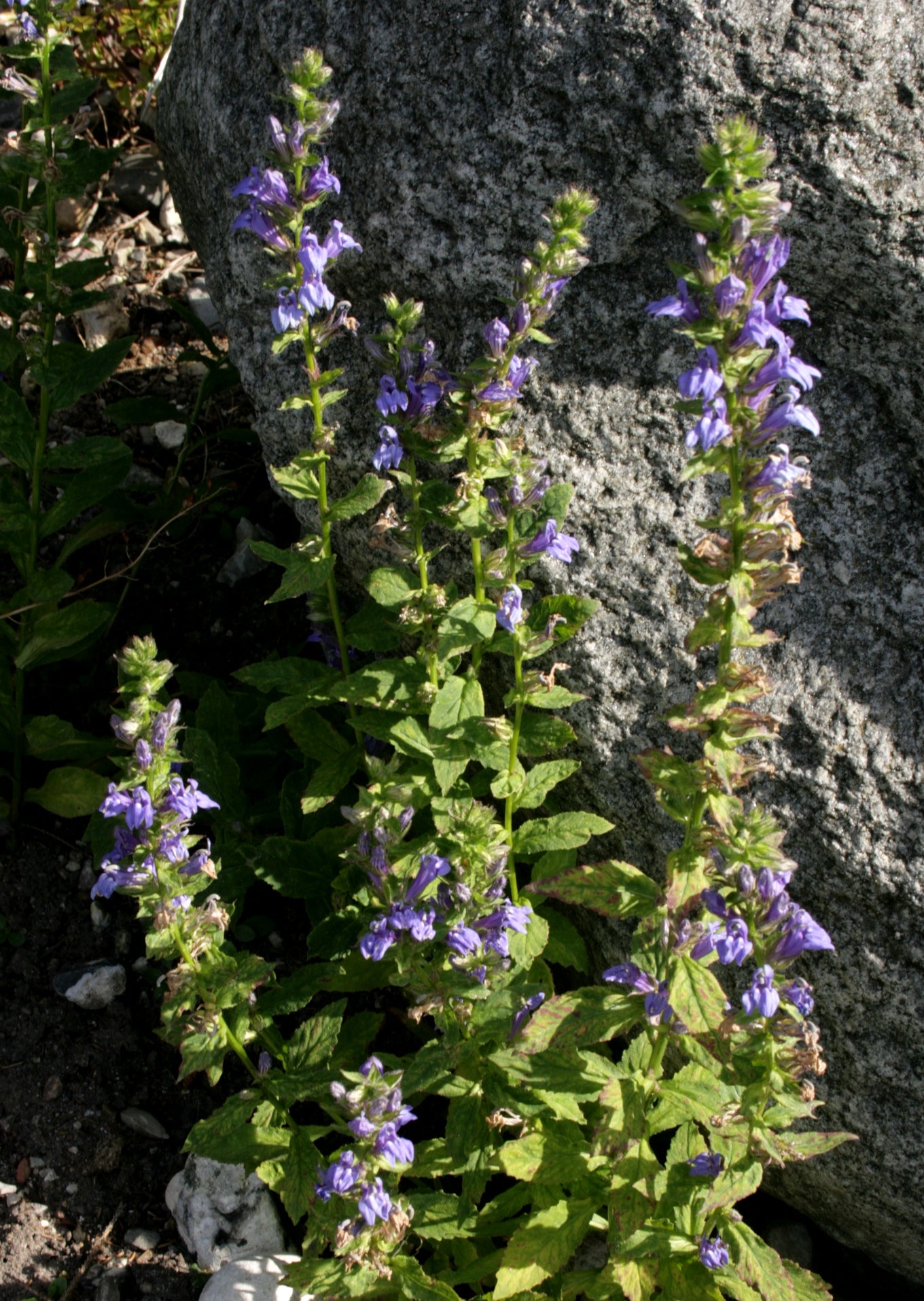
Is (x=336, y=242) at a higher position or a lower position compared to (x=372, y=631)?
higher

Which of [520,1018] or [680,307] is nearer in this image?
[680,307]

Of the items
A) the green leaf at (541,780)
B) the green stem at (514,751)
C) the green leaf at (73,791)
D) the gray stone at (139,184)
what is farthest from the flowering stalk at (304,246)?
the gray stone at (139,184)

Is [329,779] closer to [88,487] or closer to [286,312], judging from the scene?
[286,312]

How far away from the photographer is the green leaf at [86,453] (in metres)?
4.75

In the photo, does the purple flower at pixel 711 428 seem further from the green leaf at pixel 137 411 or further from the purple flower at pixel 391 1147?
the green leaf at pixel 137 411

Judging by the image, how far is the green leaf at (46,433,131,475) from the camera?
15.6 feet

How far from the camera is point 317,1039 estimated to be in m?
3.66

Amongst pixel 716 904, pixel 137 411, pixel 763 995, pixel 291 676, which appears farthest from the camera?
pixel 137 411

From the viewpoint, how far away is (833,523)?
12.2ft

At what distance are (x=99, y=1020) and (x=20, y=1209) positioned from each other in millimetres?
722

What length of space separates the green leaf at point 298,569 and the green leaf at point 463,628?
0.51 m

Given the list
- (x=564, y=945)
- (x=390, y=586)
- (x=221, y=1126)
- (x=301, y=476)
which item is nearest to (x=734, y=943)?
(x=564, y=945)

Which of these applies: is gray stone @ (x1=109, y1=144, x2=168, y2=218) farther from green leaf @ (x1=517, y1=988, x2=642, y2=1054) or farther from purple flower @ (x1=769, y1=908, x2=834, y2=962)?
purple flower @ (x1=769, y1=908, x2=834, y2=962)

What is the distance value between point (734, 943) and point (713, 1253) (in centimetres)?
94
